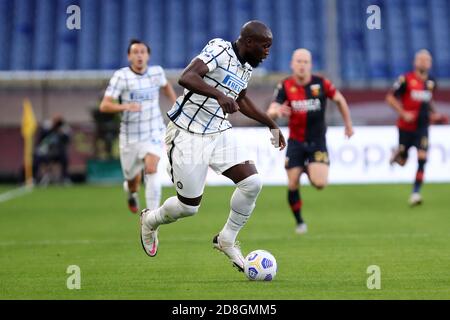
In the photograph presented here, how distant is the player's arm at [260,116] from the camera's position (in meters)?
10.0

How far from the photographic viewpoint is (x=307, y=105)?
1483 cm

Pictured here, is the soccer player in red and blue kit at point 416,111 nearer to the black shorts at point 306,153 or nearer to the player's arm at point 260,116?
the black shorts at point 306,153

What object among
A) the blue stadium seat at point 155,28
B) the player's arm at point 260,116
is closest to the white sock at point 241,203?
the player's arm at point 260,116

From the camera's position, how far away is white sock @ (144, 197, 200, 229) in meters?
9.92

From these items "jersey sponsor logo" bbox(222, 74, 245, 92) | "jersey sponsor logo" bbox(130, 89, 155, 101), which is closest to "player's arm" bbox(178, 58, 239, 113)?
"jersey sponsor logo" bbox(222, 74, 245, 92)

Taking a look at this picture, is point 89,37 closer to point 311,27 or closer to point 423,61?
point 311,27

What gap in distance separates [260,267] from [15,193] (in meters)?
16.5

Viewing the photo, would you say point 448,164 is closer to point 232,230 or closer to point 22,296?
point 232,230

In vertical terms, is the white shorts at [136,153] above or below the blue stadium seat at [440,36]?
below

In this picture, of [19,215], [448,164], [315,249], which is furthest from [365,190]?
[315,249]

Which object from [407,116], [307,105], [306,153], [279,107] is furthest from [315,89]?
[407,116]

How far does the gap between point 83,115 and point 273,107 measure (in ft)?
58.9

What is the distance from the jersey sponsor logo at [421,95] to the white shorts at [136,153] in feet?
20.0

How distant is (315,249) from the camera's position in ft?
40.3
